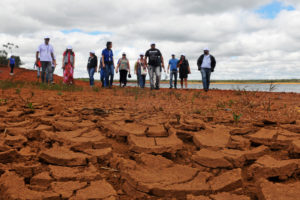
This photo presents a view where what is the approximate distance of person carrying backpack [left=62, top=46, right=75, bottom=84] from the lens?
9211 millimetres

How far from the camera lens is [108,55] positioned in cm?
944

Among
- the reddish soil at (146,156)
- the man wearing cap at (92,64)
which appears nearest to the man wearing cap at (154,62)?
the man wearing cap at (92,64)

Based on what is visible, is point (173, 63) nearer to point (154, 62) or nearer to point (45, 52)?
point (154, 62)

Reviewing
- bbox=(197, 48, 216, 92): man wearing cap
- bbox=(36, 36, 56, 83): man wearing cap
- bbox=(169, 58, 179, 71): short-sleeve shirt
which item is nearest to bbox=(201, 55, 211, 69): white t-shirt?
bbox=(197, 48, 216, 92): man wearing cap

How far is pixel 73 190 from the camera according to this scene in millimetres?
1735

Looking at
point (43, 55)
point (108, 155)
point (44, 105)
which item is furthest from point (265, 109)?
point (43, 55)

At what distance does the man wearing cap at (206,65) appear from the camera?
9039 millimetres

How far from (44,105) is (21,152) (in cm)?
219

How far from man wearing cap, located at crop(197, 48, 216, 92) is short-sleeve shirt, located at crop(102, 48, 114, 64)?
2.84 m

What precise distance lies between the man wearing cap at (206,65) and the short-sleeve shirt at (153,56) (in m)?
1.31

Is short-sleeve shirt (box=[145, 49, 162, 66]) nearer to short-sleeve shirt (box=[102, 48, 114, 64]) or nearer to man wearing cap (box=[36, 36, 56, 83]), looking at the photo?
short-sleeve shirt (box=[102, 48, 114, 64])

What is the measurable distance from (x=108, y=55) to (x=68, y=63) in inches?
51.4

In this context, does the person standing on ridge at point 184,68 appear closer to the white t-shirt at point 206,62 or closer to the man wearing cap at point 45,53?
the white t-shirt at point 206,62

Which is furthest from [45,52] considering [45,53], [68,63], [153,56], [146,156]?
[146,156]
